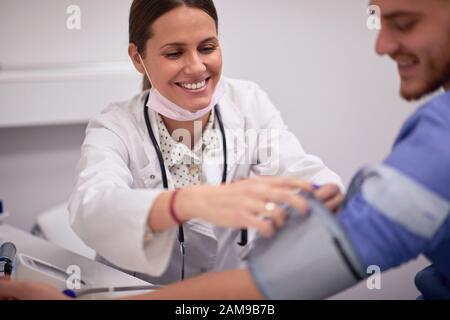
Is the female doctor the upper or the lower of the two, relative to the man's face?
lower

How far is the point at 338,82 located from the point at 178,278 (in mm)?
677

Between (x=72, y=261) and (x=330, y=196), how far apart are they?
0.64 m

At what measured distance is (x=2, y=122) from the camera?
154cm

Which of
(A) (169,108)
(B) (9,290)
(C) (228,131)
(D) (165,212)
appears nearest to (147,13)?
(A) (169,108)

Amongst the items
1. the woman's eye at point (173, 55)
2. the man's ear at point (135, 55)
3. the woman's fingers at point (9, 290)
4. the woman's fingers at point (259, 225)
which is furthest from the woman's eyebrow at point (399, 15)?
the woman's fingers at point (9, 290)

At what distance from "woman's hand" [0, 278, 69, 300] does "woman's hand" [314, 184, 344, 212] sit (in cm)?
47

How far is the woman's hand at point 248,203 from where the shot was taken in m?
0.71

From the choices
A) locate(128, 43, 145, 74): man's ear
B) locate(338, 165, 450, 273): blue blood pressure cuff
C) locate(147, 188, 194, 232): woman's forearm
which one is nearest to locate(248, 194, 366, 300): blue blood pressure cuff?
locate(338, 165, 450, 273): blue blood pressure cuff

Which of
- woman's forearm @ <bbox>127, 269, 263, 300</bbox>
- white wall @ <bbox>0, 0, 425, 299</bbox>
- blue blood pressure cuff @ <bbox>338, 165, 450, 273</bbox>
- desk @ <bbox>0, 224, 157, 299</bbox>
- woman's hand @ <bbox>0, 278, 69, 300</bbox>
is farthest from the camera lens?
white wall @ <bbox>0, 0, 425, 299</bbox>

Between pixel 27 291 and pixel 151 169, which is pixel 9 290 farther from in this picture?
pixel 151 169

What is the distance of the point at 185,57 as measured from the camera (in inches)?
43.1

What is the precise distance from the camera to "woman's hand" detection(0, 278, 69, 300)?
911 millimetres

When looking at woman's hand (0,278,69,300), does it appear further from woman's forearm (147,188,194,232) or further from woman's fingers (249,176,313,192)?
woman's fingers (249,176,313,192)
